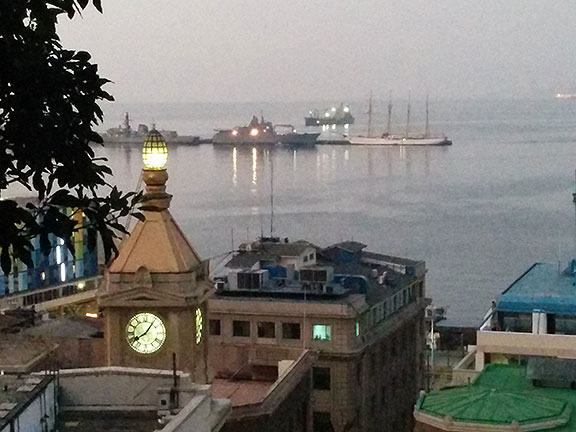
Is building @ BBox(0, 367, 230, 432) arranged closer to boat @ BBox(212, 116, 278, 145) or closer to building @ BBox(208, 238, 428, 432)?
building @ BBox(208, 238, 428, 432)

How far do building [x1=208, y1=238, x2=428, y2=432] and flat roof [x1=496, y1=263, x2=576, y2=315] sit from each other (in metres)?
2.97

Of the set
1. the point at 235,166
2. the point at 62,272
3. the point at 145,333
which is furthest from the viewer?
the point at 235,166

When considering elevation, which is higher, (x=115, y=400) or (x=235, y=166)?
(x=115, y=400)

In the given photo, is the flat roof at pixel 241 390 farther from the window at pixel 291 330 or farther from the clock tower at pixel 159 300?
the window at pixel 291 330

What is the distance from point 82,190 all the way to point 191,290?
6.85 meters

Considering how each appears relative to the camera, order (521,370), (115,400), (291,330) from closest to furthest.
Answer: (115,400)
(521,370)
(291,330)

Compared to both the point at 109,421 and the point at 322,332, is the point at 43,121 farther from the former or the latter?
the point at 322,332

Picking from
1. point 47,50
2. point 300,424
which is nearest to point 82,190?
point 47,50

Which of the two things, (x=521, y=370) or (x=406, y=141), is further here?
(x=406, y=141)

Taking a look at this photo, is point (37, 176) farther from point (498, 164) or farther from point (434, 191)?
point (498, 164)

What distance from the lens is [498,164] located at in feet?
330

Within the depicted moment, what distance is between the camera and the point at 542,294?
17.6 meters

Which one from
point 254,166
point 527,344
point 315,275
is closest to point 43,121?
point 527,344

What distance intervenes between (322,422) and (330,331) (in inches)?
62.2
